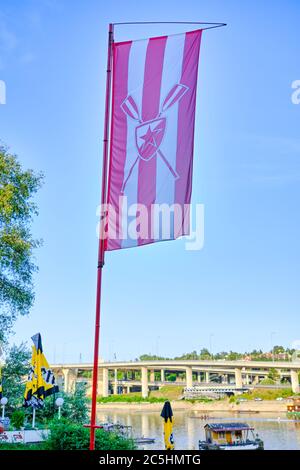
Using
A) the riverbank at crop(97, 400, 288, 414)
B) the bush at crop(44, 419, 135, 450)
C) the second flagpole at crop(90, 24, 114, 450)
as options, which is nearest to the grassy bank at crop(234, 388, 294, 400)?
the riverbank at crop(97, 400, 288, 414)

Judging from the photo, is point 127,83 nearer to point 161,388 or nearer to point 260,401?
point 260,401

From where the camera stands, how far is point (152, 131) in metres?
8.72

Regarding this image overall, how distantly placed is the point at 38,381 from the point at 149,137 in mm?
14990

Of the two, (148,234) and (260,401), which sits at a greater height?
(148,234)

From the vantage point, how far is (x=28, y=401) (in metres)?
20.3

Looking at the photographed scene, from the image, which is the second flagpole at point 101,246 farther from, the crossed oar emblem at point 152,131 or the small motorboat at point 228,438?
the small motorboat at point 228,438

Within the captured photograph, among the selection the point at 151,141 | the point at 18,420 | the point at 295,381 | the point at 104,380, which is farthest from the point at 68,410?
the point at 104,380

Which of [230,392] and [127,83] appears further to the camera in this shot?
[230,392]

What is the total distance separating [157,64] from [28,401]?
16225 millimetres

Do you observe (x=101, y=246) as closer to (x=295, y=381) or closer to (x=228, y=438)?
(x=228, y=438)

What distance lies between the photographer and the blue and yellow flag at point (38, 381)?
2025 cm

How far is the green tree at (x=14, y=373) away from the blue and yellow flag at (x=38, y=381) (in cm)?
420
